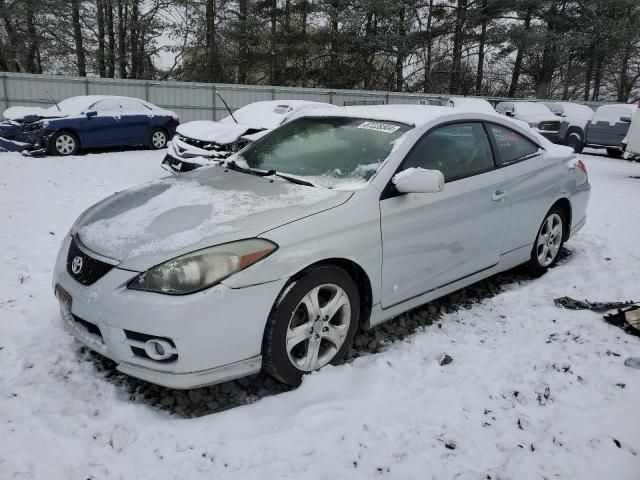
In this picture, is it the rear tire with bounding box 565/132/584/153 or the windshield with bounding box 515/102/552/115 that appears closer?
the rear tire with bounding box 565/132/584/153

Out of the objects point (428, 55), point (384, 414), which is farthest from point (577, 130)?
point (384, 414)

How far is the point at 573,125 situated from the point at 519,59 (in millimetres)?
14122

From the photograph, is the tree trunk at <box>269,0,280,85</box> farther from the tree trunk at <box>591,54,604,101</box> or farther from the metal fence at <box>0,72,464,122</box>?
the tree trunk at <box>591,54,604,101</box>

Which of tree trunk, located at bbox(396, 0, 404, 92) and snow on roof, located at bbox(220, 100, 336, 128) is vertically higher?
tree trunk, located at bbox(396, 0, 404, 92)

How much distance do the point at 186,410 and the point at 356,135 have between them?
2.07 metres

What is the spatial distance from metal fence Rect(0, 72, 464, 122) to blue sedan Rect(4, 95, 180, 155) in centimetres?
559

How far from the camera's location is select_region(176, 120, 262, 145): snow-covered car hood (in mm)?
8586

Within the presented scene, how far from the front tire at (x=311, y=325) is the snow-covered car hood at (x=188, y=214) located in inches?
14.6

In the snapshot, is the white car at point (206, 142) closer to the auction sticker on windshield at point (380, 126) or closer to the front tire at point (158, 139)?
the front tire at point (158, 139)

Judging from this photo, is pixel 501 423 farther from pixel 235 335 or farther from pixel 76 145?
pixel 76 145

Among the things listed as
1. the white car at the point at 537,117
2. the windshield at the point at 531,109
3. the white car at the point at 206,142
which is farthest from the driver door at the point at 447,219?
the windshield at the point at 531,109

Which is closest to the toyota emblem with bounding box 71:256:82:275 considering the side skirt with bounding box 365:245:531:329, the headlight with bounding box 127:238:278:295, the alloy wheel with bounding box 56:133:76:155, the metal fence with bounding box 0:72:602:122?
the headlight with bounding box 127:238:278:295

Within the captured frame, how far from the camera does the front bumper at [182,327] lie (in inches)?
97.7

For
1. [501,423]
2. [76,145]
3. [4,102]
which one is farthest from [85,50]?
[501,423]
